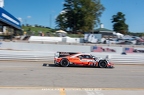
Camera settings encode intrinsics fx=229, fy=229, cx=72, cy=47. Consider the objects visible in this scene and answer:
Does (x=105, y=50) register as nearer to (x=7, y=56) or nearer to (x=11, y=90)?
(x=7, y=56)

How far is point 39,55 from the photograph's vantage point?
19.2 meters

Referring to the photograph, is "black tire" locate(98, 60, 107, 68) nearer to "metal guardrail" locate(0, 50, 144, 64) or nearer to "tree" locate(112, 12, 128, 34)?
"metal guardrail" locate(0, 50, 144, 64)

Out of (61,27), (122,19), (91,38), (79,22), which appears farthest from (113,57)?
(122,19)

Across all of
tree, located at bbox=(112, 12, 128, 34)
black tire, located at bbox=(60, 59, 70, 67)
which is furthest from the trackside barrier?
tree, located at bbox=(112, 12, 128, 34)

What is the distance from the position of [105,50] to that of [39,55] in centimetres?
1306

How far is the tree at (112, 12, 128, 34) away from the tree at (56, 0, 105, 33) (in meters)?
22.9

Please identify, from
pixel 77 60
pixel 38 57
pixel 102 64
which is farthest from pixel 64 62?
pixel 38 57

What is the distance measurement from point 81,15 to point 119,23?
29.3m

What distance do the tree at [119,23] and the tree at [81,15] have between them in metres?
22.9

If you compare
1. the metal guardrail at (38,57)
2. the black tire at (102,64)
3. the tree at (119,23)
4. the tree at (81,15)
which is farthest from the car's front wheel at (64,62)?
the tree at (119,23)

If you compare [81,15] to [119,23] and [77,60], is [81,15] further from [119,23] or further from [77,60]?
[77,60]

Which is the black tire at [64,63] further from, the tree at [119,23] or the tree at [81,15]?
the tree at [119,23]

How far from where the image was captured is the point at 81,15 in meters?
87.9

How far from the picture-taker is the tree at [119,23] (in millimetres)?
109500
